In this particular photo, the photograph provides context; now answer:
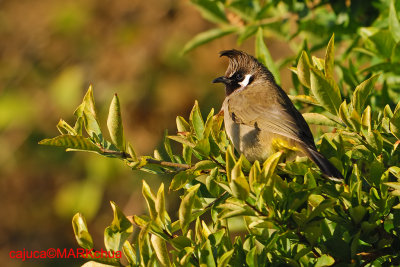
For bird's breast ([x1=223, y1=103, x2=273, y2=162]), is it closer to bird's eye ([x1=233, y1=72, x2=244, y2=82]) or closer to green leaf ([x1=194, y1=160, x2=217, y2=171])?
bird's eye ([x1=233, y1=72, x2=244, y2=82])

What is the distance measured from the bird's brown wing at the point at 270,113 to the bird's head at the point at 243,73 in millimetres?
136

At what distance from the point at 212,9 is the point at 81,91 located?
1.96m

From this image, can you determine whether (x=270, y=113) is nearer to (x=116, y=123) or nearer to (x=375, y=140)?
(x=375, y=140)

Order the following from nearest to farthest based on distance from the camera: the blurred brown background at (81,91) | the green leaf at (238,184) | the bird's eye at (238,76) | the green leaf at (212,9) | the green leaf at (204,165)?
1. the green leaf at (238,184)
2. the green leaf at (204,165)
3. the green leaf at (212,9)
4. the bird's eye at (238,76)
5. the blurred brown background at (81,91)

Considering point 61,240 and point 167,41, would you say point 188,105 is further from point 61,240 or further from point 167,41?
point 61,240

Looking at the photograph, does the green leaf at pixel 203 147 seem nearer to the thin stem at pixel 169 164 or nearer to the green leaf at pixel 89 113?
the thin stem at pixel 169 164

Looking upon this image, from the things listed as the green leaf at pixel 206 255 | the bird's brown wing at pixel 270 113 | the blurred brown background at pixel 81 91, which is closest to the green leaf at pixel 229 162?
the green leaf at pixel 206 255

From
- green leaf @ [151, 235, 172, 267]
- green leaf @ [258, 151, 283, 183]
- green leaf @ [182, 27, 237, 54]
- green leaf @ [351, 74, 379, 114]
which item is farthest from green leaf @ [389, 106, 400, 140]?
green leaf @ [182, 27, 237, 54]

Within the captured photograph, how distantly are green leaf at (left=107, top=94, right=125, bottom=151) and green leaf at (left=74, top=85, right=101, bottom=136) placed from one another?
0.25ft

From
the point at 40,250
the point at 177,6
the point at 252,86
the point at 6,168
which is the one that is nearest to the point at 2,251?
the point at 40,250

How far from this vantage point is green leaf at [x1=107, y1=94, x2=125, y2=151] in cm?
158

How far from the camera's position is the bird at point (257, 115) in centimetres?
241

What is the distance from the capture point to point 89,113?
5.54 ft

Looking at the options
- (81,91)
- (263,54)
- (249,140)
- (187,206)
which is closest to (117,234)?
(187,206)
